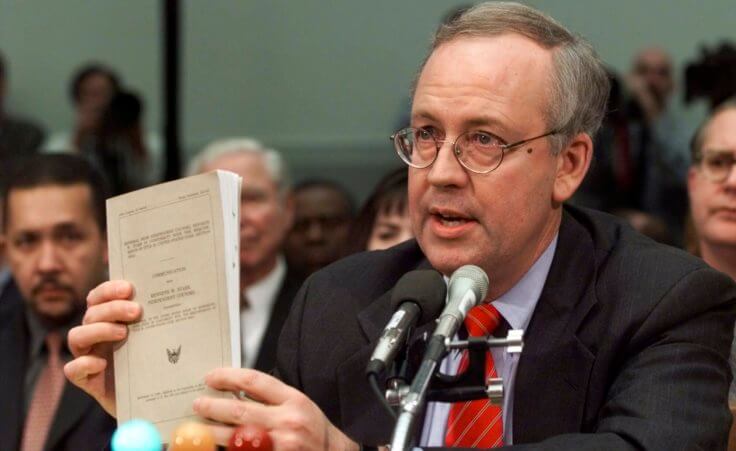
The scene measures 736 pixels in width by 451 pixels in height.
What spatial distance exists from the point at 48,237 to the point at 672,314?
2.64 metres

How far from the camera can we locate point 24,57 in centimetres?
984

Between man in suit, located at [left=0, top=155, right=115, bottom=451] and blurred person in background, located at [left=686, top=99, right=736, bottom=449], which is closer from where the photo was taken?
blurred person in background, located at [left=686, top=99, right=736, bottom=449]

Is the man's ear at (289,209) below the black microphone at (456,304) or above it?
below

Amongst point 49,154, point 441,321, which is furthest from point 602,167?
point 441,321

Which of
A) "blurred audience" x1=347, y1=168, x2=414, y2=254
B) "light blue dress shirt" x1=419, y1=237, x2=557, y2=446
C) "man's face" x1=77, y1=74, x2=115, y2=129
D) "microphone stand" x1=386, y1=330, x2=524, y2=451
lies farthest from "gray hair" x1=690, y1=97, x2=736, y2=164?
"man's face" x1=77, y1=74, x2=115, y2=129

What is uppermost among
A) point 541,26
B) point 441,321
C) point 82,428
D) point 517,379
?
point 541,26

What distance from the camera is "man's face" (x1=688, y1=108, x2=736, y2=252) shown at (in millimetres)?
4219

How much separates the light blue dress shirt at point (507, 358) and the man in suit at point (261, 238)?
232 centimetres

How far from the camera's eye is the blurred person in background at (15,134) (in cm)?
826

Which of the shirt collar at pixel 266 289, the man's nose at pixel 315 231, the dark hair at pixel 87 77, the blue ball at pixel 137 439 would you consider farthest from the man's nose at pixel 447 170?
the dark hair at pixel 87 77

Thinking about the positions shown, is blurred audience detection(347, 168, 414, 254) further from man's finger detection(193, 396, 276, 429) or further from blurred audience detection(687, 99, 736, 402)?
man's finger detection(193, 396, 276, 429)

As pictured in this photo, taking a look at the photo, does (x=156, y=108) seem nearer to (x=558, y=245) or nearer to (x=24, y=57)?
(x=24, y=57)

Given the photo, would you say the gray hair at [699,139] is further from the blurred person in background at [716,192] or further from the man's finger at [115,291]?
the man's finger at [115,291]

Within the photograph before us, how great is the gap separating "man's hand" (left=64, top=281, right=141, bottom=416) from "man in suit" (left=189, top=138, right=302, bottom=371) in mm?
2387
